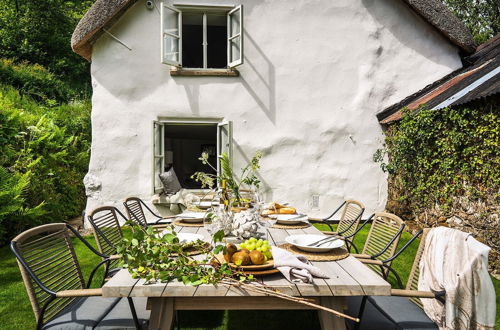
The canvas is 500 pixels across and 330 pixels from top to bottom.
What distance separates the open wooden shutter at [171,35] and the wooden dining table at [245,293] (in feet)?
14.6

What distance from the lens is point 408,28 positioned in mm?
5742

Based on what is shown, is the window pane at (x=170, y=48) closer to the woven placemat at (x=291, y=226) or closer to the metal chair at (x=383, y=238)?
the woven placemat at (x=291, y=226)

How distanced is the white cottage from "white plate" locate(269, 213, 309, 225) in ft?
9.46

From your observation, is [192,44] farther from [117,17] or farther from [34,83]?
[34,83]

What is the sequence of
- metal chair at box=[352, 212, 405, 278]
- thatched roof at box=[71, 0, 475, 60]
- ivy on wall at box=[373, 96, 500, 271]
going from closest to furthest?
metal chair at box=[352, 212, 405, 278] → ivy on wall at box=[373, 96, 500, 271] → thatched roof at box=[71, 0, 475, 60]

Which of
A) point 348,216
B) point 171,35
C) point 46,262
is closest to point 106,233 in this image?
point 46,262

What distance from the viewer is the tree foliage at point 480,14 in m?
12.5

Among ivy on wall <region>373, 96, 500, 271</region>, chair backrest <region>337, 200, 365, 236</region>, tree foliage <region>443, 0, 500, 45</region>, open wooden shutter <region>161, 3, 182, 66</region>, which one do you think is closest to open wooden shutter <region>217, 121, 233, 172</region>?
open wooden shutter <region>161, 3, 182, 66</region>

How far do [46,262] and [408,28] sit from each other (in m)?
6.14

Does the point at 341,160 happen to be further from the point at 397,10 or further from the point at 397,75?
the point at 397,10

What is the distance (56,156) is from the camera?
5.53 metres

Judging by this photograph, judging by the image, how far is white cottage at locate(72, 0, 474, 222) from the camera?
548 centimetres

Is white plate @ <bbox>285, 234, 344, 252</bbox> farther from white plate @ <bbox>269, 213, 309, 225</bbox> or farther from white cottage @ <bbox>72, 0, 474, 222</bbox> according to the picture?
white cottage @ <bbox>72, 0, 474, 222</bbox>

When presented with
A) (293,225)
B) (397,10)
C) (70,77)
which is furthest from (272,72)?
(70,77)
